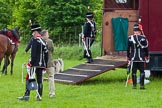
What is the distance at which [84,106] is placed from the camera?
10.9 meters

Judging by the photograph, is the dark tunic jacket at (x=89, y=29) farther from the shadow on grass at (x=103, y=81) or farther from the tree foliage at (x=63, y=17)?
the tree foliage at (x=63, y=17)

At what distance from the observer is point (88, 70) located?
15828 mm

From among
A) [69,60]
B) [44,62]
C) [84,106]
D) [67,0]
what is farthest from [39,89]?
[67,0]

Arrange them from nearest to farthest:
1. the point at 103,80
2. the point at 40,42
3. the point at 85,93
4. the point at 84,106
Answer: the point at 84,106, the point at 40,42, the point at 85,93, the point at 103,80

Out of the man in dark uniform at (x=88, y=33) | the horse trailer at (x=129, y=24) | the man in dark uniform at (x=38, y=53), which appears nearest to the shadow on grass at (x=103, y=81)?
the man in dark uniform at (x=88, y=33)

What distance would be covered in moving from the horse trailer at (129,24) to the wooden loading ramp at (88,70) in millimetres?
713

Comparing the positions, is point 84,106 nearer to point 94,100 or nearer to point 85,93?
point 94,100

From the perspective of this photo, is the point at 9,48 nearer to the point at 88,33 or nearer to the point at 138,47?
the point at 88,33

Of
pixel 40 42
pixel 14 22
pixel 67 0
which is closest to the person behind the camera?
pixel 40 42

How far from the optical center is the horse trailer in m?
15.8

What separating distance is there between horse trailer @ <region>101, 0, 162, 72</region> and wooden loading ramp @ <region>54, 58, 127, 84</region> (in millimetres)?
713

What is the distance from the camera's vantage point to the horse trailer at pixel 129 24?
622 inches

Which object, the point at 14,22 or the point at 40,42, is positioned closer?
the point at 40,42

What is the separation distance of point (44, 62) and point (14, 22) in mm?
34122
